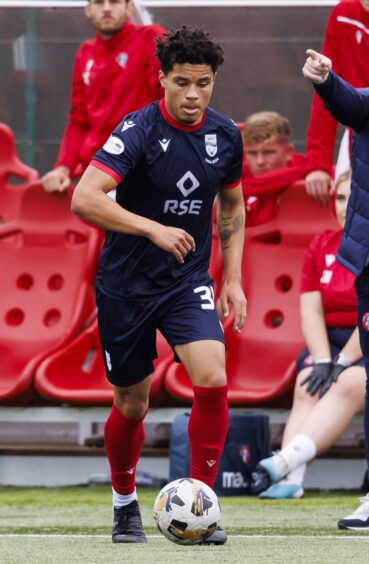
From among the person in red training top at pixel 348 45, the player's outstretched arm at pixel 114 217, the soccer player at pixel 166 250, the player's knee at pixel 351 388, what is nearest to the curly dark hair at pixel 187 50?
the soccer player at pixel 166 250

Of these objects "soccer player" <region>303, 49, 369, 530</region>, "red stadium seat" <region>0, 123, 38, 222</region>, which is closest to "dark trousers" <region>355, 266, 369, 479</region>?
"soccer player" <region>303, 49, 369, 530</region>

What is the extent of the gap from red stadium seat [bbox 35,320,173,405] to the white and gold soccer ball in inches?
128

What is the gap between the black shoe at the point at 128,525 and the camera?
5203 mm

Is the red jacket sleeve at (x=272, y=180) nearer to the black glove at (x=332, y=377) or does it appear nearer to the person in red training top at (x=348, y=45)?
the person in red training top at (x=348, y=45)

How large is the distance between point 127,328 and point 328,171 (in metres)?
2.93

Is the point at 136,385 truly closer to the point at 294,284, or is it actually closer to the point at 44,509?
the point at 44,509

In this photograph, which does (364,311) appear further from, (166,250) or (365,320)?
(166,250)

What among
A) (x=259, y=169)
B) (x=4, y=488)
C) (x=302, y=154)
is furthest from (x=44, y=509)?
(x=302, y=154)

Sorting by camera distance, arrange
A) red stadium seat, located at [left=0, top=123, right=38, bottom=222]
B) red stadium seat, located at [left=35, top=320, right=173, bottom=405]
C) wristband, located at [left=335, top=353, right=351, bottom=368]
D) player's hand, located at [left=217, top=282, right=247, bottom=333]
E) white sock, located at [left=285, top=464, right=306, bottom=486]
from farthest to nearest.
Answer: red stadium seat, located at [left=0, top=123, right=38, bottom=222], red stadium seat, located at [left=35, top=320, right=173, bottom=405], wristband, located at [left=335, top=353, right=351, bottom=368], white sock, located at [left=285, top=464, right=306, bottom=486], player's hand, located at [left=217, top=282, right=247, bottom=333]

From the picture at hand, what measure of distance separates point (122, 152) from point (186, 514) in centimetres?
125

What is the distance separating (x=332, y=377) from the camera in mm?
7375

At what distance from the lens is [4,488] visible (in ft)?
26.9

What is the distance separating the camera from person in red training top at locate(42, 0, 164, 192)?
321 inches

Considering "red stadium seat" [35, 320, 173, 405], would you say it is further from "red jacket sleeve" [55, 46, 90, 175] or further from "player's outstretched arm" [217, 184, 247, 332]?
"player's outstretched arm" [217, 184, 247, 332]
